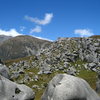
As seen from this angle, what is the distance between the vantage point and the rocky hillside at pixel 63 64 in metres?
86.4

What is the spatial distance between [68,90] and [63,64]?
→ 238 ft

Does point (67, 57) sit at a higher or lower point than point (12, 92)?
higher

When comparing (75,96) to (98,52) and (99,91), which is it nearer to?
(99,91)

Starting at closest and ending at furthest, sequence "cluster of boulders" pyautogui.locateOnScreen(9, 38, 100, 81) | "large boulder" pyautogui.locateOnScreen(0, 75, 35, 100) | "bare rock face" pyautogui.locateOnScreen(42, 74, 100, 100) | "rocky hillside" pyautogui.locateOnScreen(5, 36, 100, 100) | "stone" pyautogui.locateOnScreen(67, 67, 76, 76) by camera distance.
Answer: "bare rock face" pyautogui.locateOnScreen(42, 74, 100, 100) → "large boulder" pyautogui.locateOnScreen(0, 75, 35, 100) → "rocky hillside" pyautogui.locateOnScreen(5, 36, 100, 100) → "stone" pyautogui.locateOnScreen(67, 67, 76, 76) → "cluster of boulders" pyautogui.locateOnScreen(9, 38, 100, 81)

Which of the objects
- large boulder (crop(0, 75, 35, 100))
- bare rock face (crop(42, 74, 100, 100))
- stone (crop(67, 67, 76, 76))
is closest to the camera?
bare rock face (crop(42, 74, 100, 100))

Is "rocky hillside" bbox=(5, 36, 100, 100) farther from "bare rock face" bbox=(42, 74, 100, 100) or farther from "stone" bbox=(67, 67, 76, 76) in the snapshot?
"bare rock face" bbox=(42, 74, 100, 100)

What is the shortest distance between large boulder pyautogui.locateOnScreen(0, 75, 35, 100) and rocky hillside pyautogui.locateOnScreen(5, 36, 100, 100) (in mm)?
41142

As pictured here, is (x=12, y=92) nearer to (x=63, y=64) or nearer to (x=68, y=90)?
(x=68, y=90)

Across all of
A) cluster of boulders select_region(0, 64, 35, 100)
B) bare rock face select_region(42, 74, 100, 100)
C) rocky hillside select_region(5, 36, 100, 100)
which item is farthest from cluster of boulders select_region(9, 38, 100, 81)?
bare rock face select_region(42, 74, 100, 100)

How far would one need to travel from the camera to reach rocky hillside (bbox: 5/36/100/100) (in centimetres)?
8644

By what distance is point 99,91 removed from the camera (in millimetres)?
43594

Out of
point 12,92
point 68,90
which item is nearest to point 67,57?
point 12,92

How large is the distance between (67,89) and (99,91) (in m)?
18.0

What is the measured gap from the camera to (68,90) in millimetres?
27203
